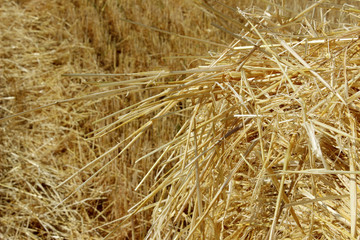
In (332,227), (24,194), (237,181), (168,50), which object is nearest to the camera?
(332,227)

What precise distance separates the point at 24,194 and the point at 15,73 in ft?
3.61

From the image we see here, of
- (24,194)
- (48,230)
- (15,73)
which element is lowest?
(48,230)

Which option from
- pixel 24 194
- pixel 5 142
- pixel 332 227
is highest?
pixel 332 227

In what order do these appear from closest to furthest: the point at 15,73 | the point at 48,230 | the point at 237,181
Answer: the point at 237,181 → the point at 48,230 → the point at 15,73

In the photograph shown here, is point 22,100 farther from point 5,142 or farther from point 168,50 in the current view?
point 168,50

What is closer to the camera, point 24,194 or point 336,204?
point 336,204

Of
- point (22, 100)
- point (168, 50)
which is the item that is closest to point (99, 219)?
point (22, 100)

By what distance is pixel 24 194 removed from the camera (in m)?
1.95

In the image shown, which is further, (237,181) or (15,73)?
(15,73)

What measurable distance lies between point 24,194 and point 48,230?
0.88ft

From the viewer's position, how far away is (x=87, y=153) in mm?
2221

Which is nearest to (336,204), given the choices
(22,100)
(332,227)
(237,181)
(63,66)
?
(332,227)

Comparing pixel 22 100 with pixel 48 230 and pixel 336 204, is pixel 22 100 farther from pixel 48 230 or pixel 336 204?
pixel 336 204

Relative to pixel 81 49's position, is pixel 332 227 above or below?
below
